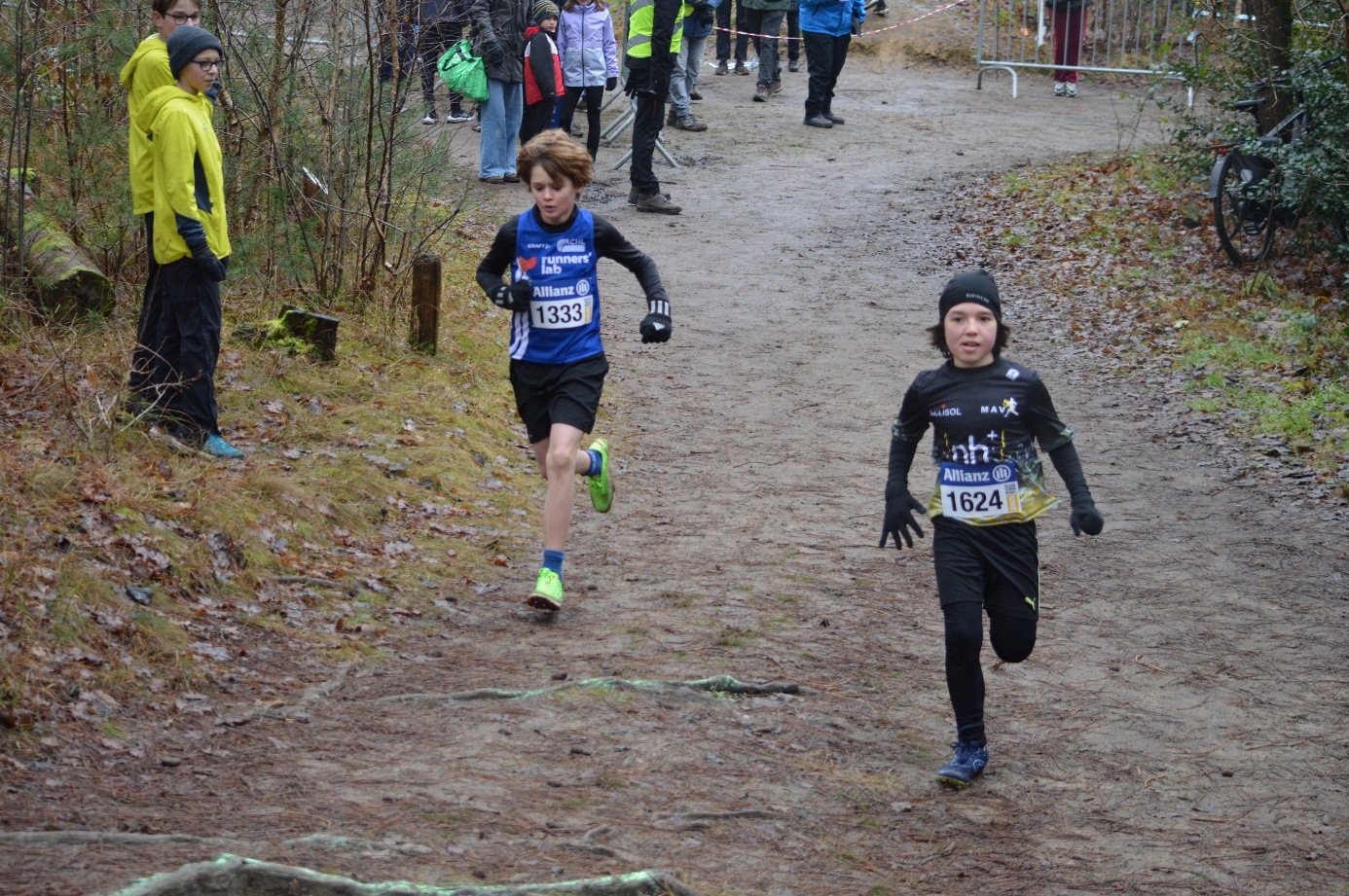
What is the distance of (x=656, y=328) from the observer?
641 cm

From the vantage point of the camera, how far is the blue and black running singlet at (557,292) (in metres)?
6.45

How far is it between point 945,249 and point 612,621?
9848 mm

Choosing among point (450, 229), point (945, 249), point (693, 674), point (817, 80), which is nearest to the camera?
point (693, 674)

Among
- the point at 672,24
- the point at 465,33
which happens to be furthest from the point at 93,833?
the point at 465,33

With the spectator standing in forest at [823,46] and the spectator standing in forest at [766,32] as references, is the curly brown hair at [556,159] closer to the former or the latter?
the spectator standing in forest at [823,46]

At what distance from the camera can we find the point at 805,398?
10906 millimetres

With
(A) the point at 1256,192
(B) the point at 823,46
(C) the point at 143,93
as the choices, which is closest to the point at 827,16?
(B) the point at 823,46

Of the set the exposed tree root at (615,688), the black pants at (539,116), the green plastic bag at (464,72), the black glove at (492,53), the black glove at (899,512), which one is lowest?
the exposed tree root at (615,688)

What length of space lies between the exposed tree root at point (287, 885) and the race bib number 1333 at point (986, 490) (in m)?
2.01

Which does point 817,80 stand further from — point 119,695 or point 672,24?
point 119,695

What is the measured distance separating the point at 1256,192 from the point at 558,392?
9213 mm

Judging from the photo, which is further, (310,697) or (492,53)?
(492,53)

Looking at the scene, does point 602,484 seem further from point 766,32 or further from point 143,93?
point 766,32

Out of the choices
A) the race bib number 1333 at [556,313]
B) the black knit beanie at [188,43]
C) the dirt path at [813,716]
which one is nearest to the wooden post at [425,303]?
the dirt path at [813,716]
